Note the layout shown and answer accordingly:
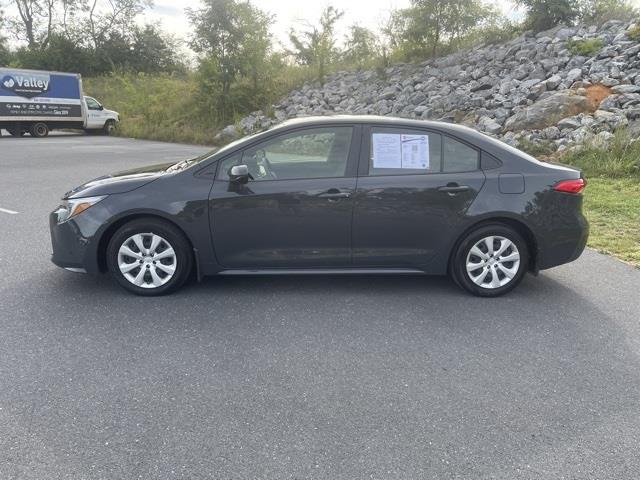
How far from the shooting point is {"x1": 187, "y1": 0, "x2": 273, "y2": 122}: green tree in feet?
76.5

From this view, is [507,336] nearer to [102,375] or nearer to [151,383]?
[151,383]

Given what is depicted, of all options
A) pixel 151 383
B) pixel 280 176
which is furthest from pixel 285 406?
pixel 280 176

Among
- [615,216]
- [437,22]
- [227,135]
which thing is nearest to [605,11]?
[437,22]

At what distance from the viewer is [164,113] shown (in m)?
26.0

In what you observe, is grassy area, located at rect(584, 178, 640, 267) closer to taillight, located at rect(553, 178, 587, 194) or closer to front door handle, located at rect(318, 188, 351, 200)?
taillight, located at rect(553, 178, 587, 194)

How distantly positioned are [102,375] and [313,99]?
21.2 metres

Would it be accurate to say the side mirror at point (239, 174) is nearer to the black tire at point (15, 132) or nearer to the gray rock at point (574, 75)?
the gray rock at point (574, 75)

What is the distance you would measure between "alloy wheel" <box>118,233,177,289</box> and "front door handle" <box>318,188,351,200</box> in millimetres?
1384

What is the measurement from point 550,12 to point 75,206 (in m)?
18.7

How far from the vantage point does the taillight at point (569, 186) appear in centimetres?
442

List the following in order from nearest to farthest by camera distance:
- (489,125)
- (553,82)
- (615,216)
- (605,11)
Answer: (615,216) < (489,125) < (553,82) < (605,11)

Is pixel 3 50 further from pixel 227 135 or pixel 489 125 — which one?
pixel 489 125

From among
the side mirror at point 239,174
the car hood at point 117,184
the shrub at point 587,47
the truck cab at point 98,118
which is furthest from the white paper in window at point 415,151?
the truck cab at point 98,118

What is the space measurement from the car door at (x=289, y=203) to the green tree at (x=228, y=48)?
20572 millimetres
